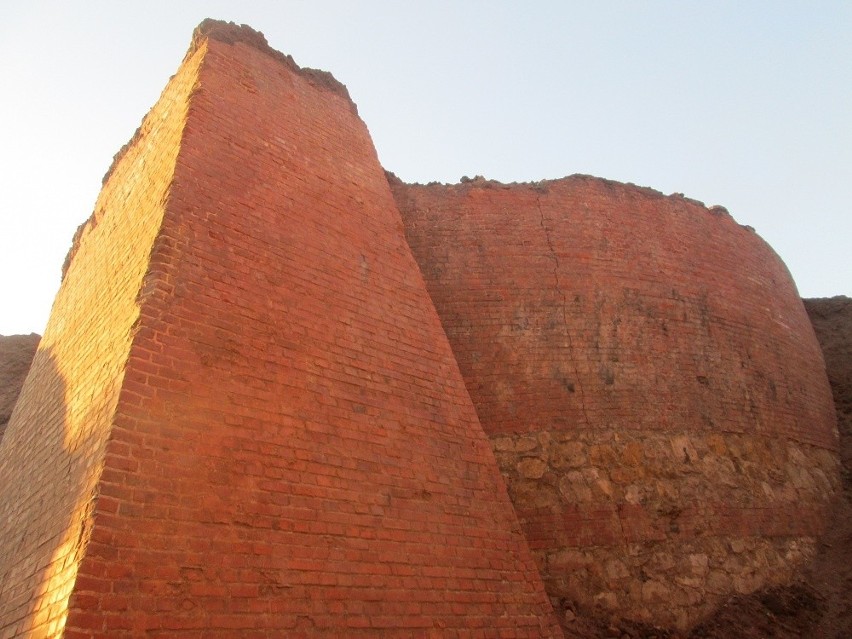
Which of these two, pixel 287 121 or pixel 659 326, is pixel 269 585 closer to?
pixel 287 121

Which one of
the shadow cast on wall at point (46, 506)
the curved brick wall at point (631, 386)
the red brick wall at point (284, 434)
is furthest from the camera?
the curved brick wall at point (631, 386)

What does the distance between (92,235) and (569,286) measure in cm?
570

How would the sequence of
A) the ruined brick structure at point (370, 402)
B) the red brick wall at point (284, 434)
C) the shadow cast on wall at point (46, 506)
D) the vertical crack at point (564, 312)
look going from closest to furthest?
the shadow cast on wall at point (46, 506) → the red brick wall at point (284, 434) → the ruined brick structure at point (370, 402) → the vertical crack at point (564, 312)

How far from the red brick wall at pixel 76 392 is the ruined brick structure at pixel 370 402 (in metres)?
0.04

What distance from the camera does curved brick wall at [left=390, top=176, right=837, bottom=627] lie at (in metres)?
6.74

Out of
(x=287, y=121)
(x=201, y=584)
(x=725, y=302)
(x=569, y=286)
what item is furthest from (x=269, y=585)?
(x=725, y=302)

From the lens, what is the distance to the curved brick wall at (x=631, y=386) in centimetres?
674

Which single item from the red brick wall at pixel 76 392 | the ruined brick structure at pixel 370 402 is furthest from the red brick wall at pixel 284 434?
the red brick wall at pixel 76 392

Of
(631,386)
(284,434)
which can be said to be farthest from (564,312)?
(284,434)

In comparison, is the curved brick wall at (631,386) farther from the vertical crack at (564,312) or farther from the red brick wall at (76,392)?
the red brick wall at (76,392)

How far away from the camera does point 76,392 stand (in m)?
4.95

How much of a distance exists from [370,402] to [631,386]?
3.96m

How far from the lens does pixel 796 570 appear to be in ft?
24.0

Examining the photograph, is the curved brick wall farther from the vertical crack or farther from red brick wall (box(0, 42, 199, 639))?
red brick wall (box(0, 42, 199, 639))
